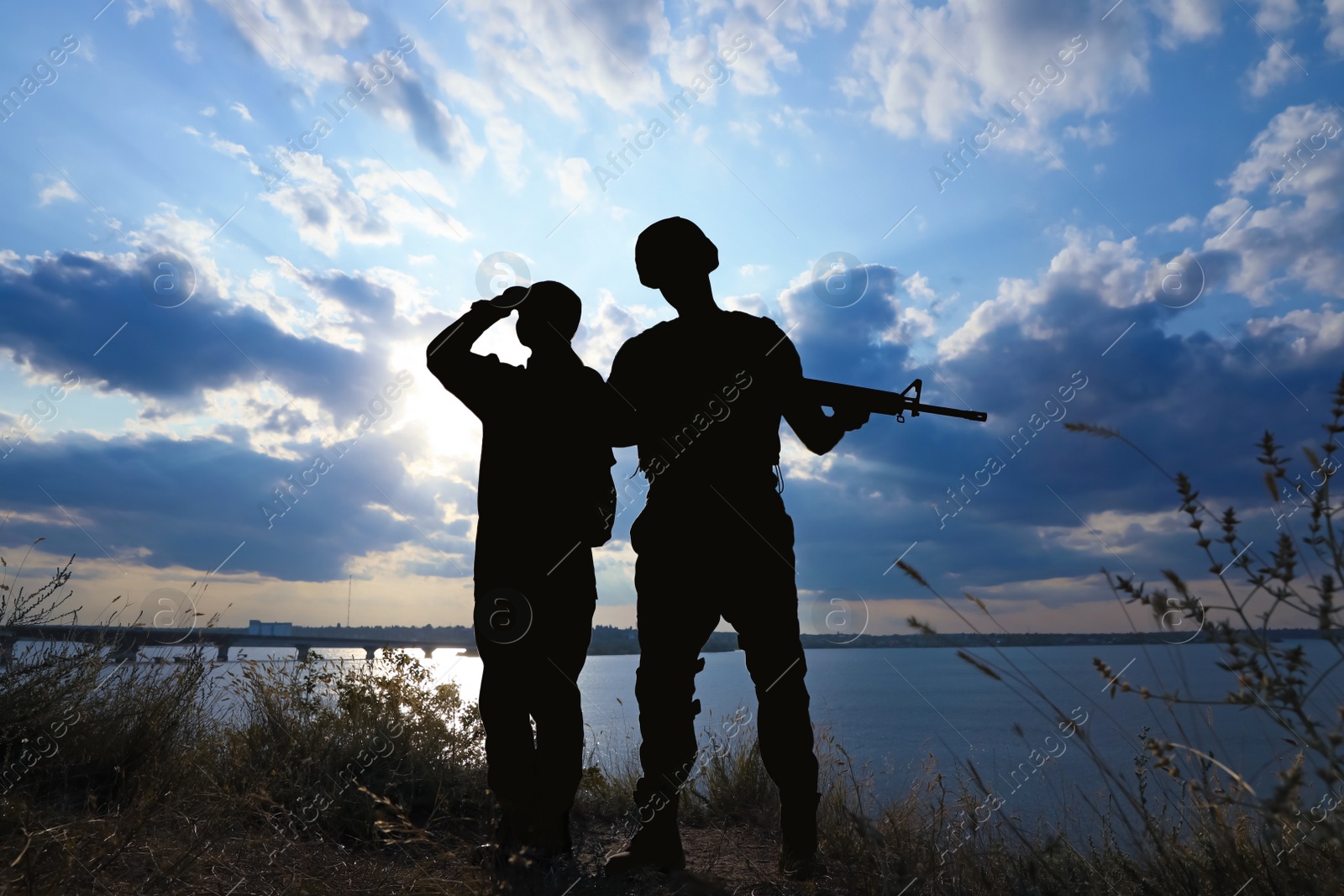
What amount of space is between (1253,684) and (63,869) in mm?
3480

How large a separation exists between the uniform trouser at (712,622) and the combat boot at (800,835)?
0.03 meters

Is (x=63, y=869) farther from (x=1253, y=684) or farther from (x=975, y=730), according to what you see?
(x=975, y=730)

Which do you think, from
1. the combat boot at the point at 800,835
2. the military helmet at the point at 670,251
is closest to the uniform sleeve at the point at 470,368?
the military helmet at the point at 670,251

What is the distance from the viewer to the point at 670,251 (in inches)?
147

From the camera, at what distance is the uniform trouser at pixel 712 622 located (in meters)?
3.32

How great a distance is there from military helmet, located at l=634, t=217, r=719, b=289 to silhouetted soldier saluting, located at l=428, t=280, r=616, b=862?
0.58m

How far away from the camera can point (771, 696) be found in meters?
3.34

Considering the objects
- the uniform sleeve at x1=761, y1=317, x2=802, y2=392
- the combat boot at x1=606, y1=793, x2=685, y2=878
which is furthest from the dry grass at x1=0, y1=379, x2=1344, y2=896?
the uniform sleeve at x1=761, y1=317, x2=802, y2=392

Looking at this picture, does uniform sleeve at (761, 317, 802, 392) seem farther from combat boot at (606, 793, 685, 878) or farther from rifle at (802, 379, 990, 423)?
combat boot at (606, 793, 685, 878)

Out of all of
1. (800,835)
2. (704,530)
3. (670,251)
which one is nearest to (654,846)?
(800,835)

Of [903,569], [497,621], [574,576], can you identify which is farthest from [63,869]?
[903,569]

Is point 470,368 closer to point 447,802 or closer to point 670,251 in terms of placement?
point 670,251

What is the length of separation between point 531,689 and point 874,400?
2426 mm

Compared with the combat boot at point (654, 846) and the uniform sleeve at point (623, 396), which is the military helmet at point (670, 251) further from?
the combat boot at point (654, 846)
